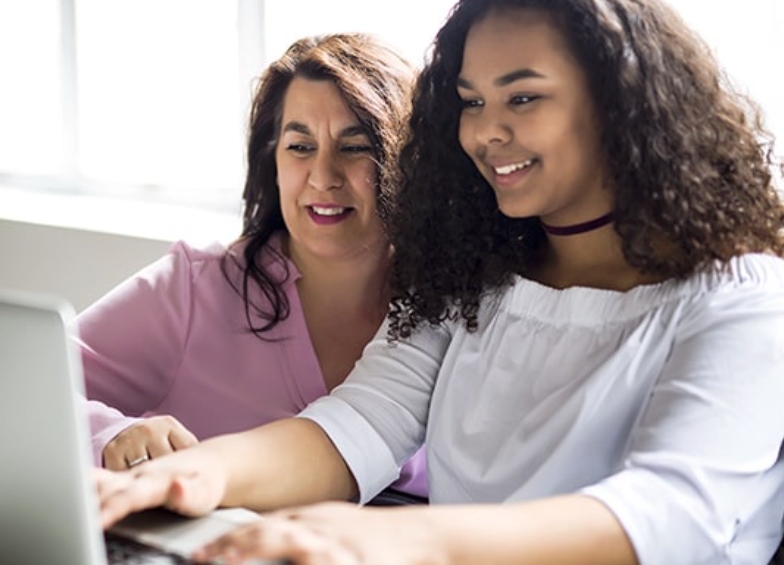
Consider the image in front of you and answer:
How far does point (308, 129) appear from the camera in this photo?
2.08 metres

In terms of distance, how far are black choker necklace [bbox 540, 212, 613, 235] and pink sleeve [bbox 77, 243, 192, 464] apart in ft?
2.20

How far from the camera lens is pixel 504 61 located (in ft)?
5.28

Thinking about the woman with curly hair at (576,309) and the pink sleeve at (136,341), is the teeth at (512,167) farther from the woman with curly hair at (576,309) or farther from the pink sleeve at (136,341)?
the pink sleeve at (136,341)

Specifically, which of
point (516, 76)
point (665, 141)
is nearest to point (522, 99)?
point (516, 76)

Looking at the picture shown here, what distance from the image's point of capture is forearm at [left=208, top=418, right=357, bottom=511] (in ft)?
5.03

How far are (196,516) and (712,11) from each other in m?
1.44

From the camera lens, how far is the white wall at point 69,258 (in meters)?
3.15

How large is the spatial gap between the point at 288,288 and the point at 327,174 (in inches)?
7.3

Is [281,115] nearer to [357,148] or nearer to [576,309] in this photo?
[357,148]

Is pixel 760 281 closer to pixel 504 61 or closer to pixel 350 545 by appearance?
pixel 504 61

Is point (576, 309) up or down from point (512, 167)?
down

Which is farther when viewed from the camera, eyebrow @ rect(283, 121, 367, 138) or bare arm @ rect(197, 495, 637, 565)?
eyebrow @ rect(283, 121, 367, 138)

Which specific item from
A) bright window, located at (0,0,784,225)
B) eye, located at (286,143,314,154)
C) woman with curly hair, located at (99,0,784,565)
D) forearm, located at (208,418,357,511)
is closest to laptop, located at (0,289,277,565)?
woman with curly hair, located at (99,0,784,565)

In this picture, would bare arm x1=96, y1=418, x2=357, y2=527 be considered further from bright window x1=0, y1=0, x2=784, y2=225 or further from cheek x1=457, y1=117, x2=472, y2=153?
bright window x1=0, y1=0, x2=784, y2=225
